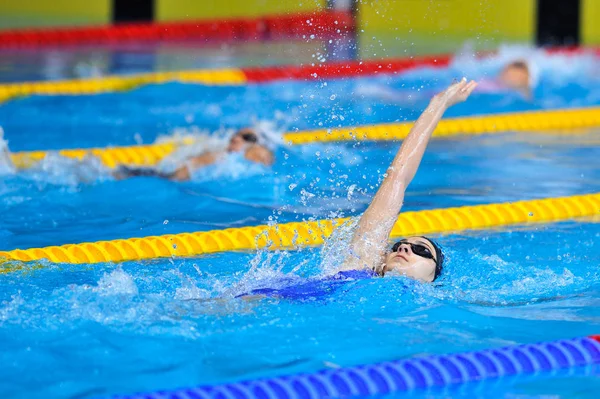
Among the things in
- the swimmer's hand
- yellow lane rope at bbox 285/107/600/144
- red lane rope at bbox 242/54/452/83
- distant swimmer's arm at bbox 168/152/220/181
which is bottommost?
distant swimmer's arm at bbox 168/152/220/181

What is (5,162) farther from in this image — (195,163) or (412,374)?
(412,374)

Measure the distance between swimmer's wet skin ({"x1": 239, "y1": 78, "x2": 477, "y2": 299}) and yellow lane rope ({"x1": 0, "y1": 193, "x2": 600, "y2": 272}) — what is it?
578 millimetres

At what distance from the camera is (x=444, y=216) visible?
466 centimetres

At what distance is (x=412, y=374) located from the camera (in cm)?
271

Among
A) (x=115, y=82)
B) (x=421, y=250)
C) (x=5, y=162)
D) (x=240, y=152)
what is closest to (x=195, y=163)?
(x=240, y=152)

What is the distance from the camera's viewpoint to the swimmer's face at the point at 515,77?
26.9ft

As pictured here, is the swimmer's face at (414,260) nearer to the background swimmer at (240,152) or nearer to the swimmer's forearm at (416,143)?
the swimmer's forearm at (416,143)

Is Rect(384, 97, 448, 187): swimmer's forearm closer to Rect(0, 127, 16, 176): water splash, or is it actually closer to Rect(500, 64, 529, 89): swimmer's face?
Rect(0, 127, 16, 176): water splash

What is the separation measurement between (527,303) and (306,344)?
2.99ft

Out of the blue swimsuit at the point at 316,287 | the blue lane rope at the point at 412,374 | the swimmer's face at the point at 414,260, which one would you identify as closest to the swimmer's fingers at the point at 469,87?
the swimmer's face at the point at 414,260

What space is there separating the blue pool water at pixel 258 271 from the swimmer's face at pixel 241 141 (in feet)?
0.39

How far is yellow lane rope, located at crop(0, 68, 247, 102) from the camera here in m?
7.93

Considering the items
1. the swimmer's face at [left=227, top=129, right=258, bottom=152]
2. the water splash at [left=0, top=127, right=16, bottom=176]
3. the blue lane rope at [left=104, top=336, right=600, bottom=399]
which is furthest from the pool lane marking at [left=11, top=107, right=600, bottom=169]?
the blue lane rope at [left=104, top=336, right=600, bottom=399]

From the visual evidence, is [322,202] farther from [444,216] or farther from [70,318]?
[70,318]
